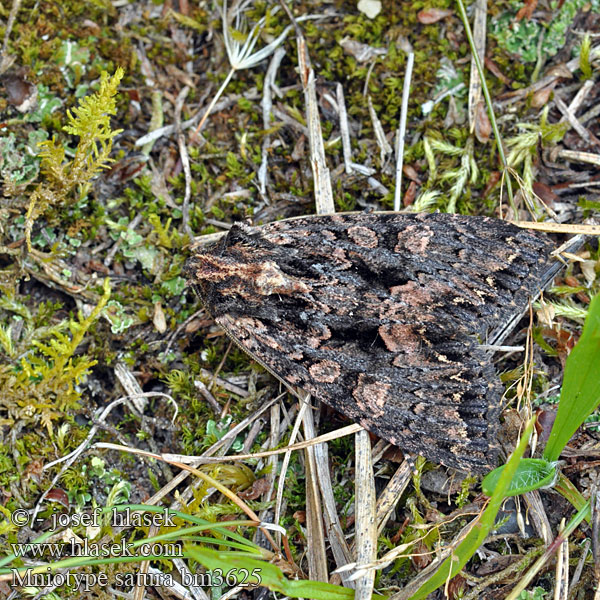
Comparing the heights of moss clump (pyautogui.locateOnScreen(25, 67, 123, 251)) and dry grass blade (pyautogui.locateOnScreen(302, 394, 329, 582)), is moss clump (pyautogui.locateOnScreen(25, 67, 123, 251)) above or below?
above

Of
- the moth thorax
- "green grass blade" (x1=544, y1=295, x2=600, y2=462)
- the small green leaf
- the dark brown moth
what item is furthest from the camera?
the moth thorax

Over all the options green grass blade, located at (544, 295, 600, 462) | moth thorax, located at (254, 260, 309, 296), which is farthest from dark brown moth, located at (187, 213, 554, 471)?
green grass blade, located at (544, 295, 600, 462)

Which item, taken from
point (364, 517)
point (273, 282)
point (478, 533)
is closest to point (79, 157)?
point (273, 282)

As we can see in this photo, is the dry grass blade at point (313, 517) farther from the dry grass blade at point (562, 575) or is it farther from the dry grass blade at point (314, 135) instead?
the dry grass blade at point (314, 135)

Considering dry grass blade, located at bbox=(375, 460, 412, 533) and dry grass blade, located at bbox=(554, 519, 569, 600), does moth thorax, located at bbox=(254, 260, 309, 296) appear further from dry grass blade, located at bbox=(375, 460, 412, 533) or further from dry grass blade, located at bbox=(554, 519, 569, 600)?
dry grass blade, located at bbox=(554, 519, 569, 600)

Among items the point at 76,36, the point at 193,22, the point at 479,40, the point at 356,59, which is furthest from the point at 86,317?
the point at 479,40

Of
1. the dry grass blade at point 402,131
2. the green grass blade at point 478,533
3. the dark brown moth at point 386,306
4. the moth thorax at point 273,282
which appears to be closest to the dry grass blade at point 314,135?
the dark brown moth at point 386,306
